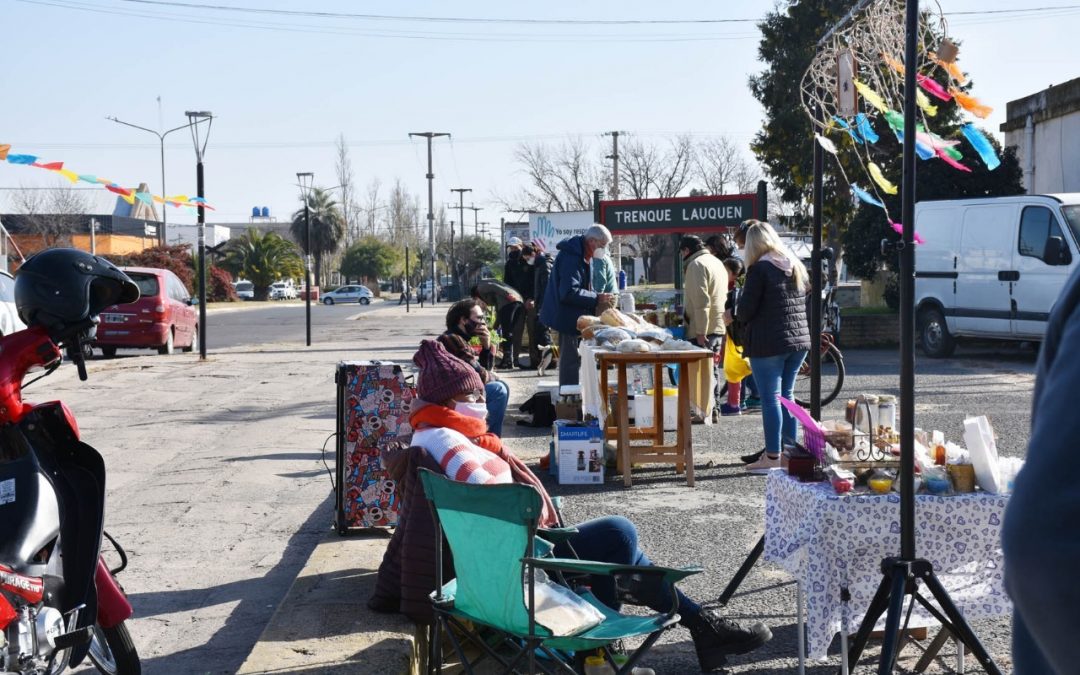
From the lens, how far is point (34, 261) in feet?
13.5

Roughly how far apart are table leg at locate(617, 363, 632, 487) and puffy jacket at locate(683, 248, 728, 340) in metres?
2.54

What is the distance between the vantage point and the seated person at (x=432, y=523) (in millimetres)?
4504

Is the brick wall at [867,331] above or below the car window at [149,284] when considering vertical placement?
below

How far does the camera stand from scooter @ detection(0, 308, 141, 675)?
372cm

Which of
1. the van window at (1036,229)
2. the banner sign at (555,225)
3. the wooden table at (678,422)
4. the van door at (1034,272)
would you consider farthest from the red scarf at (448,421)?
the banner sign at (555,225)

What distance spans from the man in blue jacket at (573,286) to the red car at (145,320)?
40.5ft

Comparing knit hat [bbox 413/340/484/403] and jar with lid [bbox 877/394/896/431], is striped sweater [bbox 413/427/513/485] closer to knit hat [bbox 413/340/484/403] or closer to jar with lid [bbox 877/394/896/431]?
knit hat [bbox 413/340/484/403]

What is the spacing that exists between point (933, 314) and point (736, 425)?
26.1ft

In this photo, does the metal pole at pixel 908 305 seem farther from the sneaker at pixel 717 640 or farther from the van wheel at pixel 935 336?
the van wheel at pixel 935 336

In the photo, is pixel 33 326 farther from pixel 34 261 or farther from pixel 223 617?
pixel 223 617

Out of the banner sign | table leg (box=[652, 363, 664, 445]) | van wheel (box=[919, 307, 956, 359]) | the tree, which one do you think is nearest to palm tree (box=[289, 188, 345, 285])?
the tree

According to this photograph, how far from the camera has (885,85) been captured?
5.30 m

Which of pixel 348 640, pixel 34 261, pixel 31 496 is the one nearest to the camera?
pixel 31 496

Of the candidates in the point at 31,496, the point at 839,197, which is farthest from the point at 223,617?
the point at 839,197
